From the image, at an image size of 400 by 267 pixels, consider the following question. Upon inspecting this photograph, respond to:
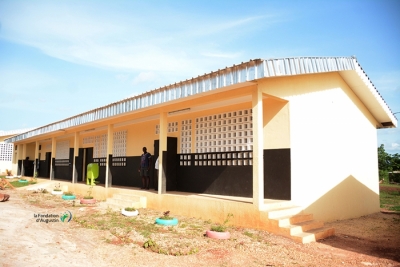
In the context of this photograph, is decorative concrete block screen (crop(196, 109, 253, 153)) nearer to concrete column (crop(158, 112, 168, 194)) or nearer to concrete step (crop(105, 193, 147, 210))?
concrete column (crop(158, 112, 168, 194))

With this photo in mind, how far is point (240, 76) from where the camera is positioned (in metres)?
6.59

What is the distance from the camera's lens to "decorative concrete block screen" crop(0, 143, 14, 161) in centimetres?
2872

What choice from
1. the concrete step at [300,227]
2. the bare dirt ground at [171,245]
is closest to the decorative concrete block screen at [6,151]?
the bare dirt ground at [171,245]

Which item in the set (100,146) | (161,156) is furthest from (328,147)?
(100,146)

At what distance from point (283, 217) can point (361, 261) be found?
1787 mm

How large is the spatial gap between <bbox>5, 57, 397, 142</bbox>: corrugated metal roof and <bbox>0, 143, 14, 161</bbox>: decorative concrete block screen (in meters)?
22.1

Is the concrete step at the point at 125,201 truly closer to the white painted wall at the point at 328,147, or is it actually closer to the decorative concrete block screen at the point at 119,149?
the decorative concrete block screen at the point at 119,149

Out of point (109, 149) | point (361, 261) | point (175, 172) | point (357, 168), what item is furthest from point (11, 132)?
point (361, 261)

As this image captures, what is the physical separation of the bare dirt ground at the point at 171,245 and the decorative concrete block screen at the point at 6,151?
2365cm

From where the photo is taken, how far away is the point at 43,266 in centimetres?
452

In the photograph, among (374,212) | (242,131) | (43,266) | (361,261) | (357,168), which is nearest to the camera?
(43,266)

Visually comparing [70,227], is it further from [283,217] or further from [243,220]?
[283,217]

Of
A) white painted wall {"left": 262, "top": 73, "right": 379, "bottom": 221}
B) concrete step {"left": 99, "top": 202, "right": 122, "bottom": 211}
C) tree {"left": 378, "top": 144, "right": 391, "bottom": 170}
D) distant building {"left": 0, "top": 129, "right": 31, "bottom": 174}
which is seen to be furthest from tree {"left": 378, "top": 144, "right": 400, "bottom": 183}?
distant building {"left": 0, "top": 129, "right": 31, "bottom": 174}

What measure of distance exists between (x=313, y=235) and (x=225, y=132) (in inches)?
150
